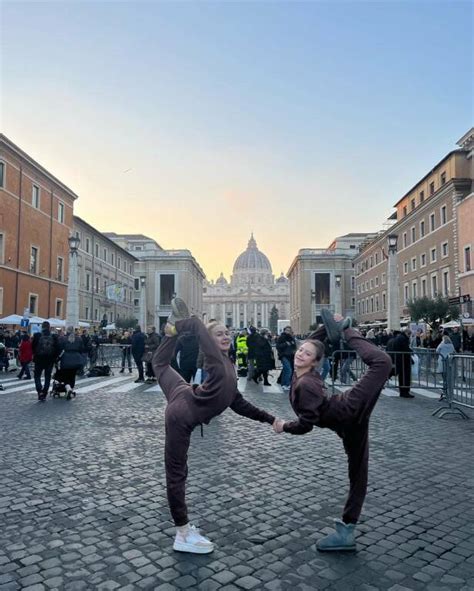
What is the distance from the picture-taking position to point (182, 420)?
3.58 m

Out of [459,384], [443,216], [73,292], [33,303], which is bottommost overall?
[459,384]

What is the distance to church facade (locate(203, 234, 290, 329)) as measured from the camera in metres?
170

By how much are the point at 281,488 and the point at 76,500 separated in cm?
200

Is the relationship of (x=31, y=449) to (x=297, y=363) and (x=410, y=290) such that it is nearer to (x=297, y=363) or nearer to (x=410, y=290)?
(x=297, y=363)

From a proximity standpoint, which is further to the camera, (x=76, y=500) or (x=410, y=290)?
(x=410, y=290)

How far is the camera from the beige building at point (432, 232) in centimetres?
3691

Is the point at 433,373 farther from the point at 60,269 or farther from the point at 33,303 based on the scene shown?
the point at 60,269

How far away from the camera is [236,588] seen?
10.1ft

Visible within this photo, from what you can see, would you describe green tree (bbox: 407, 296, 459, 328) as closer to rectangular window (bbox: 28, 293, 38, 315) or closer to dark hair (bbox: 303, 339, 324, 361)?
rectangular window (bbox: 28, 293, 38, 315)

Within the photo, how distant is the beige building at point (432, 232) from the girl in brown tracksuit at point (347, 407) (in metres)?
35.9

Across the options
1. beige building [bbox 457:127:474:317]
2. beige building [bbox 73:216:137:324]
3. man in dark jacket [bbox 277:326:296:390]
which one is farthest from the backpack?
beige building [bbox 73:216:137:324]

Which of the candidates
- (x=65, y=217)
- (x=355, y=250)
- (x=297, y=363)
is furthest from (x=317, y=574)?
(x=355, y=250)

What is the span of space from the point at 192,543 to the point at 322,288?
87.3 m

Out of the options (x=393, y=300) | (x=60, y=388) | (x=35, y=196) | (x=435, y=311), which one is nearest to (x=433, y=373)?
(x=393, y=300)
